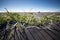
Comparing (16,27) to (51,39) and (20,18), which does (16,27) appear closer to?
(20,18)

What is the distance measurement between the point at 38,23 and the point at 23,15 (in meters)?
0.62

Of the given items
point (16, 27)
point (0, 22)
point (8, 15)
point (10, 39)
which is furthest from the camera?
point (8, 15)

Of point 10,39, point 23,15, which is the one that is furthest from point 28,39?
point 23,15

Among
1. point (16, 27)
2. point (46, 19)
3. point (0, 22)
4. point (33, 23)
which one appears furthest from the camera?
point (46, 19)

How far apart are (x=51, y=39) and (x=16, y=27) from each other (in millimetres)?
1109

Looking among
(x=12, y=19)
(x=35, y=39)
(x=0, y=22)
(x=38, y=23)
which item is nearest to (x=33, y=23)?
(x=38, y=23)

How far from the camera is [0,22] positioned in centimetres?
258

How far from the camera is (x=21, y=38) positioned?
167 cm

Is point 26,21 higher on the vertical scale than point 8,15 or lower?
lower

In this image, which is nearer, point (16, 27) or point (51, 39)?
point (51, 39)

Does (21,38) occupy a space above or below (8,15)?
below

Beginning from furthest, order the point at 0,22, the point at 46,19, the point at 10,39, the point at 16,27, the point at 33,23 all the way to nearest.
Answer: the point at 46,19 < the point at 33,23 < the point at 0,22 < the point at 16,27 < the point at 10,39

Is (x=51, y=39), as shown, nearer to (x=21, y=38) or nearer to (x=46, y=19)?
(x=21, y=38)

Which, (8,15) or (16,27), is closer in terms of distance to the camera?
(16,27)
